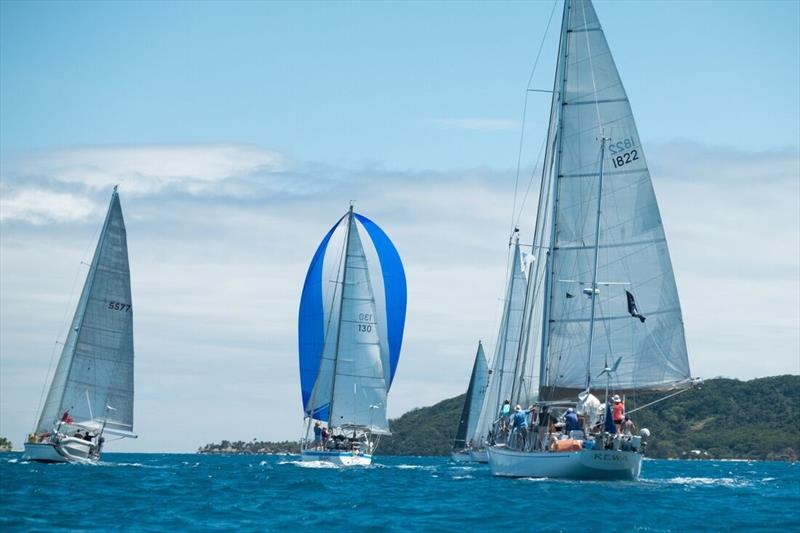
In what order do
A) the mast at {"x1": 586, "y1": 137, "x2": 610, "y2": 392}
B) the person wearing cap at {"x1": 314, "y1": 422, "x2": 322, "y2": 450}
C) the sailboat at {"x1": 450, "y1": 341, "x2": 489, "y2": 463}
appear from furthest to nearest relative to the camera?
1. the sailboat at {"x1": 450, "y1": 341, "x2": 489, "y2": 463}
2. the person wearing cap at {"x1": 314, "y1": 422, "x2": 322, "y2": 450}
3. the mast at {"x1": 586, "y1": 137, "x2": 610, "y2": 392}

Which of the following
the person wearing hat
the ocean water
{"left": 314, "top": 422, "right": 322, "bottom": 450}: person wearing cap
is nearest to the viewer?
the ocean water

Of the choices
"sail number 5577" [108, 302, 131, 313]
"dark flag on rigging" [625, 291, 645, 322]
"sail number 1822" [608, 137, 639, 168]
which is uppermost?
"sail number 1822" [608, 137, 639, 168]

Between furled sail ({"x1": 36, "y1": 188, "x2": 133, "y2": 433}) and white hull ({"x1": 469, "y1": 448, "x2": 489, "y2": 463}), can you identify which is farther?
white hull ({"x1": 469, "y1": 448, "x2": 489, "y2": 463})

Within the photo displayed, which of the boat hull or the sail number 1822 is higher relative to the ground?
the sail number 1822

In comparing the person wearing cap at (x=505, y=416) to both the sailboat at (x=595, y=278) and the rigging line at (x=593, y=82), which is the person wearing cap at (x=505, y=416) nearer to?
the sailboat at (x=595, y=278)

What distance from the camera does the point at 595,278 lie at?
119 feet

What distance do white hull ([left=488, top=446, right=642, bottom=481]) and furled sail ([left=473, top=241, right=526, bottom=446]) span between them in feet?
77.5


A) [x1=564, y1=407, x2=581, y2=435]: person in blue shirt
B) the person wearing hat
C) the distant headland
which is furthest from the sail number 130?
the distant headland

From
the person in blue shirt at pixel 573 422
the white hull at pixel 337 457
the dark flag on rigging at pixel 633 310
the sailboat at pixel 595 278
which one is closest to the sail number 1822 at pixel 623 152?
the sailboat at pixel 595 278

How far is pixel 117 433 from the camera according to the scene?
51.8m

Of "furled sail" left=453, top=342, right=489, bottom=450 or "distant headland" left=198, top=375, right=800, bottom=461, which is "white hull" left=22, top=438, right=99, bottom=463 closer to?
"furled sail" left=453, top=342, right=489, bottom=450

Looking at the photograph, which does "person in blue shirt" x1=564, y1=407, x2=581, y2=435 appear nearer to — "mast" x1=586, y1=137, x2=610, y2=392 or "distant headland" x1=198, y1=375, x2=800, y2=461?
"mast" x1=586, y1=137, x2=610, y2=392

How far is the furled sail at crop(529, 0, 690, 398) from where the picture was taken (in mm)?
36094

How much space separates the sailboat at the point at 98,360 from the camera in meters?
50.7
